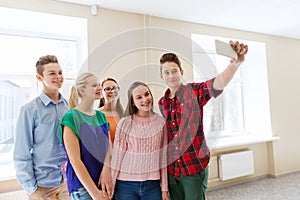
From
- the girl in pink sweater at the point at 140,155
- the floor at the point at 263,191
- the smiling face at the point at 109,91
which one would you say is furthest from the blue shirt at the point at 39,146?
the floor at the point at 263,191

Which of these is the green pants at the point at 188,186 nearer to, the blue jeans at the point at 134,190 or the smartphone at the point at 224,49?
the blue jeans at the point at 134,190

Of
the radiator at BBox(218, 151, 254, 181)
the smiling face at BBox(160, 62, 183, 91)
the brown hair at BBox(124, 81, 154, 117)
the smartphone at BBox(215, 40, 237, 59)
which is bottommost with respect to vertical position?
the radiator at BBox(218, 151, 254, 181)

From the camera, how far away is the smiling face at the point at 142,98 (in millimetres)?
1123

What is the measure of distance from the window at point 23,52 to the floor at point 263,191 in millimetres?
2269

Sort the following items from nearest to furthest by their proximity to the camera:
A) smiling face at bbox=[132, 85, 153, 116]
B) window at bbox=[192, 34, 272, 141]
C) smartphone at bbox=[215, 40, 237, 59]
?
smartphone at bbox=[215, 40, 237, 59] → smiling face at bbox=[132, 85, 153, 116] → window at bbox=[192, 34, 272, 141]

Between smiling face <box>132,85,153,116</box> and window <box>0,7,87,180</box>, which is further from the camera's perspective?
window <box>0,7,87,180</box>

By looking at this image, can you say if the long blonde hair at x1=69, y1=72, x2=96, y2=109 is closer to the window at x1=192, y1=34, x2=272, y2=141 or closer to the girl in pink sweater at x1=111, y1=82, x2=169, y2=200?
the girl in pink sweater at x1=111, y1=82, x2=169, y2=200

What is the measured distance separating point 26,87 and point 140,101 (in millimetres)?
1615

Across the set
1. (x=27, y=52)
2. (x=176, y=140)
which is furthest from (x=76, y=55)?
(x=176, y=140)

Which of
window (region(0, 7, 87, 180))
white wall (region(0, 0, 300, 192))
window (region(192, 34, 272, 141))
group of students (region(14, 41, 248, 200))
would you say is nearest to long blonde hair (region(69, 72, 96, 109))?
group of students (region(14, 41, 248, 200))

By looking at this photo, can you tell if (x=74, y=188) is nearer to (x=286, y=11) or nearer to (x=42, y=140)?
(x=42, y=140)

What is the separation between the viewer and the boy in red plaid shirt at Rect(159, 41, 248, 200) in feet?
3.78

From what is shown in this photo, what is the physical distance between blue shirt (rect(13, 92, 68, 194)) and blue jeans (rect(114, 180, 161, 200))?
43 centimetres

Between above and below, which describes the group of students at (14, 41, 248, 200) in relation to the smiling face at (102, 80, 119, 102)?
below
